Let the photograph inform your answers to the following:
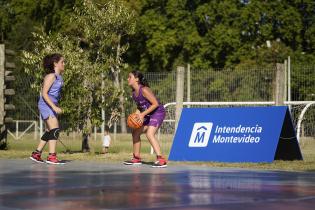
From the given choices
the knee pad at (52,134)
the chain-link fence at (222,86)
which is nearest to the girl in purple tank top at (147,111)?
the knee pad at (52,134)

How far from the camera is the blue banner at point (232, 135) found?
1418 centimetres

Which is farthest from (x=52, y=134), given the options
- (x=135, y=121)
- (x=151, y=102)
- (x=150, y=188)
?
(x=150, y=188)

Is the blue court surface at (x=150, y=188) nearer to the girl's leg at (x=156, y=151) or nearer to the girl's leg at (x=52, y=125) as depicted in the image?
the girl's leg at (x=156, y=151)

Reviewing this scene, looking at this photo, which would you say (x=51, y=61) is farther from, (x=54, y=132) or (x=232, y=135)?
(x=232, y=135)

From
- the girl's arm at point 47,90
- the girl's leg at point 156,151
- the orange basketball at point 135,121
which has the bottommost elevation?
the girl's leg at point 156,151

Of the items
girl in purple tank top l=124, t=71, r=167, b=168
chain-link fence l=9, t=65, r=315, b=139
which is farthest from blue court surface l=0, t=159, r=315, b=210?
chain-link fence l=9, t=65, r=315, b=139

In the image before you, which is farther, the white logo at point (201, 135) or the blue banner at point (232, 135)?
the white logo at point (201, 135)

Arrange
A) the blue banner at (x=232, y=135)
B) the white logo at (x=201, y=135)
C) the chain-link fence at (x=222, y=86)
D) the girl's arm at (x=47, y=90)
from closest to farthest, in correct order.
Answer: the girl's arm at (x=47, y=90)
the blue banner at (x=232, y=135)
the white logo at (x=201, y=135)
the chain-link fence at (x=222, y=86)

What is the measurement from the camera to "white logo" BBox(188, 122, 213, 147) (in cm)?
1473

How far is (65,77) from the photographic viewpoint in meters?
17.9

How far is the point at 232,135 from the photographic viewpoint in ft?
47.7

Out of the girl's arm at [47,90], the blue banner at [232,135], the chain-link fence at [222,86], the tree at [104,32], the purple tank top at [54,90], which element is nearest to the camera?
the girl's arm at [47,90]

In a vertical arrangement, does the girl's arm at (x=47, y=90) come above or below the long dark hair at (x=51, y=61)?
below

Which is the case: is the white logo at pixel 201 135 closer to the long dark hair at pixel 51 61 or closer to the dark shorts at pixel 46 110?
the dark shorts at pixel 46 110
